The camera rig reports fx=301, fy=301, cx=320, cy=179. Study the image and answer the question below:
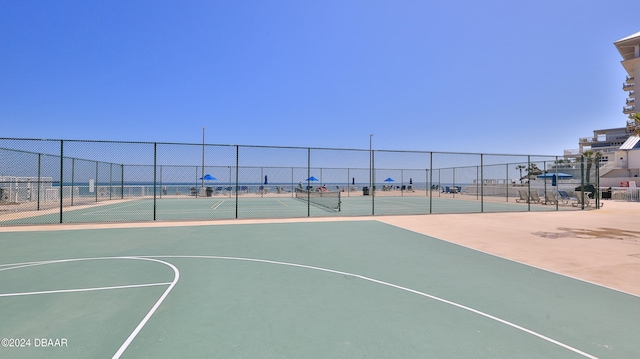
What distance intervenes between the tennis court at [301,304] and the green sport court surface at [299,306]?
0.02m

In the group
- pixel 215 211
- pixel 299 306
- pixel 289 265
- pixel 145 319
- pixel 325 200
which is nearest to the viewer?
pixel 145 319

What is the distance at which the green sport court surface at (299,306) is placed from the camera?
280 cm

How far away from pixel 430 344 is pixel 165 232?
845 cm

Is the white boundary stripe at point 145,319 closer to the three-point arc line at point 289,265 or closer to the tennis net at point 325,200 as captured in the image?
the three-point arc line at point 289,265

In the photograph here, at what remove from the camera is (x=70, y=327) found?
316 cm

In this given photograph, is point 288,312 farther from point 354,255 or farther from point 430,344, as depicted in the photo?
point 354,255

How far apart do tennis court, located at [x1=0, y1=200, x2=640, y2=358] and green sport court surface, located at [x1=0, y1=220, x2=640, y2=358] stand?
0.02 metres

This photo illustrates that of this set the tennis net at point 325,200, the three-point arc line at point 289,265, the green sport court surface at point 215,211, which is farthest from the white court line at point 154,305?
the tennis net at point 325,200

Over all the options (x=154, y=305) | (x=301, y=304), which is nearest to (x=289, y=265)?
(x=301, y=304)

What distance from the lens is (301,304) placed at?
3781mm

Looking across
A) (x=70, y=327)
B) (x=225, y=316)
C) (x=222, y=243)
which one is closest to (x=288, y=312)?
(x=225, y=316)

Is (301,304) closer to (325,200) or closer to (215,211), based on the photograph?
(215,211)

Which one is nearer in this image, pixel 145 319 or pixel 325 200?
pixel 145 319

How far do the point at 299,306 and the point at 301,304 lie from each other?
7cm
